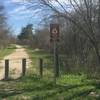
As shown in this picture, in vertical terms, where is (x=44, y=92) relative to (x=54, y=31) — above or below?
below

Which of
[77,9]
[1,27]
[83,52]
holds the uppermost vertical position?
[1,27]

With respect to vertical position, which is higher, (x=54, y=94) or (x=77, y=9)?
(x=77, y=9)

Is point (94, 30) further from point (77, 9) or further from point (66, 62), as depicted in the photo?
point (66, 62)

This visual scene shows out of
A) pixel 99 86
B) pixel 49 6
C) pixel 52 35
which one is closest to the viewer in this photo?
pixel 99 86

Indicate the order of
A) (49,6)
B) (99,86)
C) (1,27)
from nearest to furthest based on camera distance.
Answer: (99,86) < (49,6) < (1,27)

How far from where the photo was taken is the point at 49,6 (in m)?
18.1

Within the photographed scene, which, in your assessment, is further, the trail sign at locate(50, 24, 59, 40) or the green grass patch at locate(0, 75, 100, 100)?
the trail sign at locate(50, 24, 59, 40)

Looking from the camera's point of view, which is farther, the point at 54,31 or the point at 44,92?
the point at 54,31

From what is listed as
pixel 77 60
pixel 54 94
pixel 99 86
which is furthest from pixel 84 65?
pixel 54 94

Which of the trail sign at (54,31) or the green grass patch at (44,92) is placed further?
the trail sign at (54,31)

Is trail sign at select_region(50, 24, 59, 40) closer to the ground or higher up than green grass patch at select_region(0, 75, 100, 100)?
higher up

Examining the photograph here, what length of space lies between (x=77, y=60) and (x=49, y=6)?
18.1 feet

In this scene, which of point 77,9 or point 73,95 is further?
point 77,9

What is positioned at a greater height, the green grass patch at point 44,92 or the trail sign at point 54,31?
the trail sign at point 54,31
